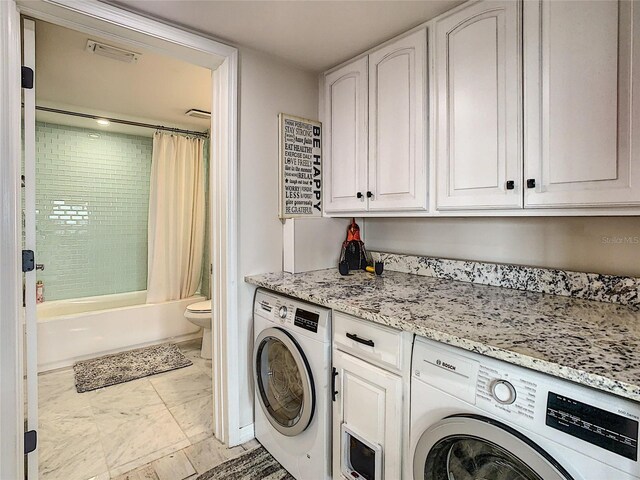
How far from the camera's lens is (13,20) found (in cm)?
132

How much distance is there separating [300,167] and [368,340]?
122 cm

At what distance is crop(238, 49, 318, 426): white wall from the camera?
1.90 m

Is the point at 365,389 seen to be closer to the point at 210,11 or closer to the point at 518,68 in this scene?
the point at 518,68

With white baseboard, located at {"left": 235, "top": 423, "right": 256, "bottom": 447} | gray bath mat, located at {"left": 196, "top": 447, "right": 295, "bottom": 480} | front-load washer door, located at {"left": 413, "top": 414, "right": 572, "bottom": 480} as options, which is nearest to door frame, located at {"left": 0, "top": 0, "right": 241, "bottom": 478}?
white baseboard, located at {"left": 235, "top": 423, "right": 256, "bottom": 447}

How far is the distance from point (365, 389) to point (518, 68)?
1355 mm

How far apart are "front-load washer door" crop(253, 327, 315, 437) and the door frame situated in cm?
19

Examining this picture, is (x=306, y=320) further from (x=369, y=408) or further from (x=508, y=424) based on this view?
(x=508, y=424)

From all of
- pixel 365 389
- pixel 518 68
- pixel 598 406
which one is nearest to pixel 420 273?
pixel 365 389

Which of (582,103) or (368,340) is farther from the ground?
(582,103)

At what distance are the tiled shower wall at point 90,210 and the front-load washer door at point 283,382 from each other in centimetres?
263

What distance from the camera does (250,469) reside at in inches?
67.4

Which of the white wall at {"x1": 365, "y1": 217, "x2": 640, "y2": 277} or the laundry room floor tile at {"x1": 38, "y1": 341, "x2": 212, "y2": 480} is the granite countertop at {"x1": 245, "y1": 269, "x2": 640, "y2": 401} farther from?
the laundry room floor tile at {"x1": 38, "y1": 341, "x2": 212, "y2": 480}

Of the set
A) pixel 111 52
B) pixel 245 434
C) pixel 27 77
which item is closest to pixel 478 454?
pixel 245 434

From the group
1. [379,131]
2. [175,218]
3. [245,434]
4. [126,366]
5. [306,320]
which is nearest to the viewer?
[306,320]
